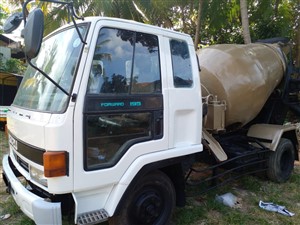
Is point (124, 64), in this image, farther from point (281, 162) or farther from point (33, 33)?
point (281, 162)

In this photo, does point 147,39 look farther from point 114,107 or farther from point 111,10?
point 111,10

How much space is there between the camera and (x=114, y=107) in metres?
2.86

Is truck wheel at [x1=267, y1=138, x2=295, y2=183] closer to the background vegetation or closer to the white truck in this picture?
the white truck

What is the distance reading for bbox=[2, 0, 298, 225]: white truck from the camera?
101 inches

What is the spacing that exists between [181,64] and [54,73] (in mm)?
1393

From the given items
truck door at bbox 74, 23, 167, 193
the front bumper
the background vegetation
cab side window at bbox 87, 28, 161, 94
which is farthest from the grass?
the background vegetation

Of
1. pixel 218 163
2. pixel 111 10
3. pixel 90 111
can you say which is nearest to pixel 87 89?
pixel 90 111

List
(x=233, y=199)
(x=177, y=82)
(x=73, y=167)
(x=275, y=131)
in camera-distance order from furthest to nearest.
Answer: (x=275, y=131)
(x=233, y=199)
(x=177, y=82)
(x=73, y=167)

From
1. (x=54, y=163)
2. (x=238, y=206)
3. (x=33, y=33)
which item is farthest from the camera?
(x=238, y=206)

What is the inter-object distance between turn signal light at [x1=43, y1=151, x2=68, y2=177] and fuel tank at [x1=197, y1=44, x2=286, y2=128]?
8.58 feet

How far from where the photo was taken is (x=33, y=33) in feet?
7.52

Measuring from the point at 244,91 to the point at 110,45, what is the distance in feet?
8.48

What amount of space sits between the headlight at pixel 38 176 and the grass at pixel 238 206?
1041mm

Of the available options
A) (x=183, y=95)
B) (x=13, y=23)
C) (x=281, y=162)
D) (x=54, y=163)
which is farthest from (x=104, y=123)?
(x=281, y=162)
